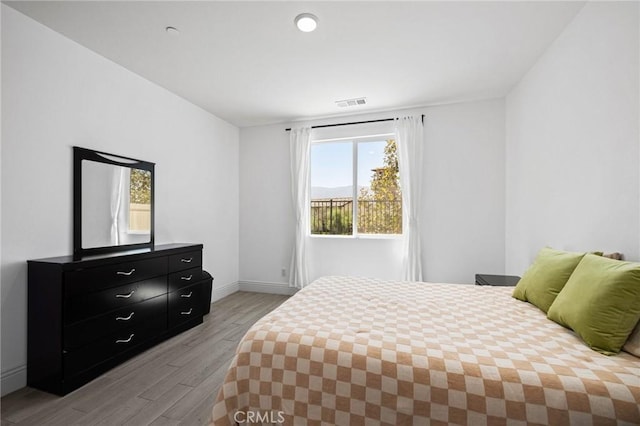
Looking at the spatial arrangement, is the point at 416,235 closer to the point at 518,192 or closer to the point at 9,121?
the point at 518,192

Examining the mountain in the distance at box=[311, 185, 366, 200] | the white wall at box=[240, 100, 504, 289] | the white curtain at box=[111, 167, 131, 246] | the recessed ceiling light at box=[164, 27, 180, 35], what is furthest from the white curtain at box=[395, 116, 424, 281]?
the white curtain at box=[111, 167, 131, 246]

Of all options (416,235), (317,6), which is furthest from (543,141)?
(317,6)

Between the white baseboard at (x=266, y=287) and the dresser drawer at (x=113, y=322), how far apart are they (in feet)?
6.10

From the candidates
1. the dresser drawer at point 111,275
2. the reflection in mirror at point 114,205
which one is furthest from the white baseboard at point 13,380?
the reflection in mirror at point 114,205

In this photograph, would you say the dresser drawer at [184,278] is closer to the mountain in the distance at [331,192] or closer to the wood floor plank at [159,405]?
the wood floor plank at [159,405]

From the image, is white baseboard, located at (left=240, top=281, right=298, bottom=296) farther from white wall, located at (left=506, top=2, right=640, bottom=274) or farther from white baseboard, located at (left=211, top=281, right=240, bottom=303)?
white wall, located at (left=506, top=2, right=640, bottom=274)

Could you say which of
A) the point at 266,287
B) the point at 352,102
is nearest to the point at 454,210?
the point at 352,102

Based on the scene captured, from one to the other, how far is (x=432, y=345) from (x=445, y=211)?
9.12ft

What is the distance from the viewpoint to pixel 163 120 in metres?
3.27

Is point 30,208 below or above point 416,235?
above

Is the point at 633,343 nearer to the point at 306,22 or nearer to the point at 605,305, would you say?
the point at 605,305

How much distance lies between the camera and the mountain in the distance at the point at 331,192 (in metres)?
4.23

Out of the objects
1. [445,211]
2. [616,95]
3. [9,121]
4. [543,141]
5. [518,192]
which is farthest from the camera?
A: [445,211]

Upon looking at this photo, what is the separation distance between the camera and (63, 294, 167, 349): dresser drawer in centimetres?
198
